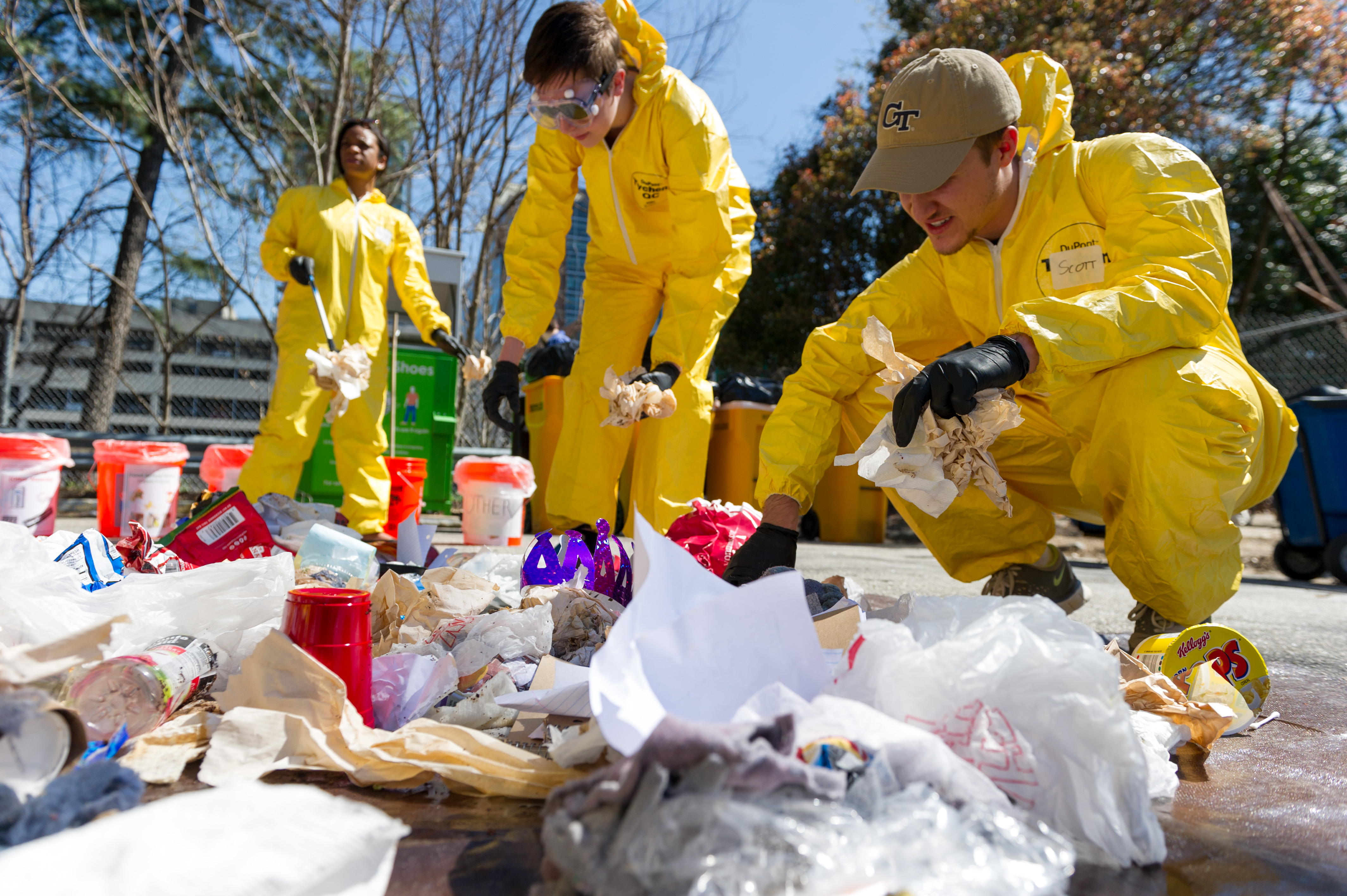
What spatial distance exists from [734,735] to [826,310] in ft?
31.5

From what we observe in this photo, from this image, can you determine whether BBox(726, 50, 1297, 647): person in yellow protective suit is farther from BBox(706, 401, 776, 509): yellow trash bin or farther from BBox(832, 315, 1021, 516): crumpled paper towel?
BBox(706, 401, 776, 509): yellow trash bin

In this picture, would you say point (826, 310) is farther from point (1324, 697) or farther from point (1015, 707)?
point (1015, 707)

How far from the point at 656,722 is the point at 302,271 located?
13.4 ft

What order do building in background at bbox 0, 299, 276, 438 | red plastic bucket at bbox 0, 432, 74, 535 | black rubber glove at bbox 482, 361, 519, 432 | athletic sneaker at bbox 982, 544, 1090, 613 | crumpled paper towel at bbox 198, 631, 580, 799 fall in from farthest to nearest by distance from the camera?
building in background at bbox 0, 299, 276, 438 < red plastic bucket at bbox 0, 432, 74, 535 < black rubber glove at bbox 482, 361, 519, 432 < athletic sneaker at bbox 982, 544, 1090, 613 < crumpled paper towel at bbox 198, 631, 580, 799

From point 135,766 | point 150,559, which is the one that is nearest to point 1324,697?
point 135,766

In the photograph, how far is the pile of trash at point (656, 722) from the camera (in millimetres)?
745

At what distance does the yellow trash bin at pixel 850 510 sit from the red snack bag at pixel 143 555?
4.95 metres

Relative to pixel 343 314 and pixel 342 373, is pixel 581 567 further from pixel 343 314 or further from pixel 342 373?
pixel 343 314

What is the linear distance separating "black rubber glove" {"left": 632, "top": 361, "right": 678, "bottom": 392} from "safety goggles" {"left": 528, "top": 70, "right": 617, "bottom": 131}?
844 mm

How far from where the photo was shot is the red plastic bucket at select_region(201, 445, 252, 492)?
15.7ft

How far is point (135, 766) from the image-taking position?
1048mm

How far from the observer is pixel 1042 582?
244 cm

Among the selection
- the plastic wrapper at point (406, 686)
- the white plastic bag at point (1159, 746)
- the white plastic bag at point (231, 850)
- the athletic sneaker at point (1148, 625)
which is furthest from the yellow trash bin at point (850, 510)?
the white plastic bag at point (231, 850)

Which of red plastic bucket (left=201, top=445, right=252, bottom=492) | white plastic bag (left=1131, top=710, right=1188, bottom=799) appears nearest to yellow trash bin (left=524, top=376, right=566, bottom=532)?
red plastic bucket (left=201, top=445, right=252, bottom=492)
